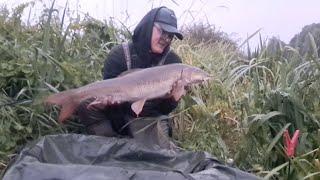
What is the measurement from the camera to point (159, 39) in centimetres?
388

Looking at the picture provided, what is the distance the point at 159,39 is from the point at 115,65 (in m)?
0.30

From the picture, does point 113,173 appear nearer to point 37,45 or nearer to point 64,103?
point 64,103

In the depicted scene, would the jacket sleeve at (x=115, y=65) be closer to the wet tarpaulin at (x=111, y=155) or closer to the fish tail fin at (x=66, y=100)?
the fish tail fin at (x=66, y=100)

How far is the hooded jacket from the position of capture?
3.90 m

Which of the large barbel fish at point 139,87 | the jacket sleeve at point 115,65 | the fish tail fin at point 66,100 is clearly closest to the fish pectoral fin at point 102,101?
the large barbel fish at point 139,87

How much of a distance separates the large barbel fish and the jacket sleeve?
0.36m

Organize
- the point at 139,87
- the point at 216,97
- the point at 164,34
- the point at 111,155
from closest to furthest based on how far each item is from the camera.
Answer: the point at 111,155 → the point at 139,87 → the point at 164,34 → the point at 216,97

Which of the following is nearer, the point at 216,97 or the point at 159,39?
the point at 159,39

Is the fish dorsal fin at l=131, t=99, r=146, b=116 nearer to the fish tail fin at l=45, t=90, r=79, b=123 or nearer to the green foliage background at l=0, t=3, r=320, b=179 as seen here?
the fish tail fin at l=45, t=90, r=79, b=123

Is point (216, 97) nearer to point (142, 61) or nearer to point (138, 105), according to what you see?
point (142, 61)

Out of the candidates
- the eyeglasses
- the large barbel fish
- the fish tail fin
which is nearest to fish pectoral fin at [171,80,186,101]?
the large barbel fish

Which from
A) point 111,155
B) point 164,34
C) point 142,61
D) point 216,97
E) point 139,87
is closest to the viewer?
point 111,155

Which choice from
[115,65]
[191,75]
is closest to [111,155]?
[191,75]

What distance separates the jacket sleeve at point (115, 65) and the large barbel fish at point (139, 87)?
36 cm
